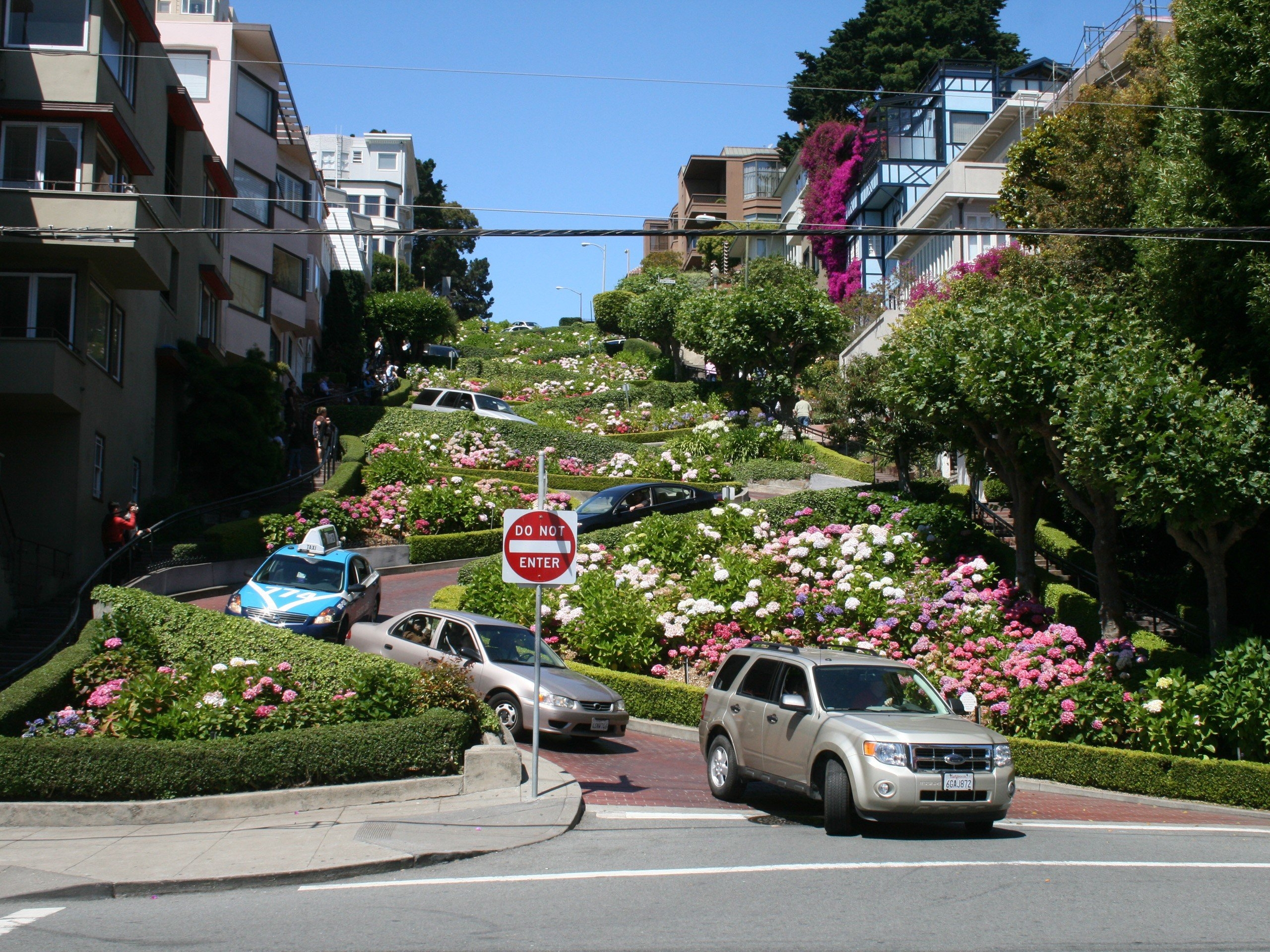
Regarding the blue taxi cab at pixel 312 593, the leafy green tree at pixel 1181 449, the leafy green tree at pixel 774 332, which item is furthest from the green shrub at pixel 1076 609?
the leafy green tree at pixel 774 332

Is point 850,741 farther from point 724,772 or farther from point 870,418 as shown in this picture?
point 870,418

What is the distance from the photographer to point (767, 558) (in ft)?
70.5

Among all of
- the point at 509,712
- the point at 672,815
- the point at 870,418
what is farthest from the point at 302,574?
the point at 870,418

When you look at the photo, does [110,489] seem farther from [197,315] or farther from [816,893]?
[816,893]

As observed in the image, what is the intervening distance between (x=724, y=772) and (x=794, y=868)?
3569 mm

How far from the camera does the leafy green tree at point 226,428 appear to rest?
2877 cm

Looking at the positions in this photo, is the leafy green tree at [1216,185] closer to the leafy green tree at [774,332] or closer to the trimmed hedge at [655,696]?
the trimmed hedge at [655,696]

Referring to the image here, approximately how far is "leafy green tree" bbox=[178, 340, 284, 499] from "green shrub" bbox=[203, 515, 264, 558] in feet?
14.1

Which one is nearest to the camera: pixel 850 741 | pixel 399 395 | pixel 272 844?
pixel 272 844

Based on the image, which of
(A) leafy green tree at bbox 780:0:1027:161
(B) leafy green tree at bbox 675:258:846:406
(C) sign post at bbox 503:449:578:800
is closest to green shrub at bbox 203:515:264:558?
(C) sign post at bbox 503:449:578:800

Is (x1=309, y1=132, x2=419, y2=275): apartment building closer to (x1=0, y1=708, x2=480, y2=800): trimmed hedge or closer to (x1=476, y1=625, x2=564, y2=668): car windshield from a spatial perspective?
(x1=476, y1=625, x2=564, y2=668): car windshield

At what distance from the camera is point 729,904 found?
24.0ft

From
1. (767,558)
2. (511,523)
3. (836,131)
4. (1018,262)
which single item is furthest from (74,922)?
(836,131)

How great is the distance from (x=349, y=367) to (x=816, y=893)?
5557cm
